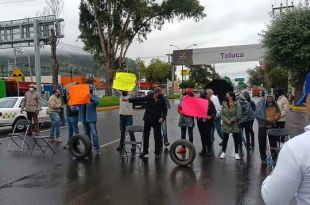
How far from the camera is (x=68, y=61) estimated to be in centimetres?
8388

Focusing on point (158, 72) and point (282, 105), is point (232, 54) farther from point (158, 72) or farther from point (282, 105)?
point (158, 72)

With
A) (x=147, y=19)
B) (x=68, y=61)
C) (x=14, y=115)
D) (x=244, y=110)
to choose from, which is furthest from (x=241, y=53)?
(x=68, y=61)

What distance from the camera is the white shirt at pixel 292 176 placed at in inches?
76.5

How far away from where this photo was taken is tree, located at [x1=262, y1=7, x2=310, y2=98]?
28.3m

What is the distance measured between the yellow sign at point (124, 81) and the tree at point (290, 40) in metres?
20.3

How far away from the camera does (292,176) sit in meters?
1.95

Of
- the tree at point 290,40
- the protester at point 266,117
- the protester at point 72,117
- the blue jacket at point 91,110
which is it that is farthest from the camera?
the tree at point 290,40

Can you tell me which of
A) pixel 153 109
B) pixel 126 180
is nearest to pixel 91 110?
pixel 153 109

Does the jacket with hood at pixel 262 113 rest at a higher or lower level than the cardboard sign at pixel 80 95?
lower

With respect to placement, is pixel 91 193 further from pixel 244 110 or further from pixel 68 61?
pixel 68 61

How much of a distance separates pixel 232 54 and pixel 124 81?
33.9 metres

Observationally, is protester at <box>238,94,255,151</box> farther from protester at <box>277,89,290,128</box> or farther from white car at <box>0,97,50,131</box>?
white car at <box>0,97,50,131</box>

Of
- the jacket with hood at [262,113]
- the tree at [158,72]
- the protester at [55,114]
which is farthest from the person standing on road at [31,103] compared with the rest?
the tree at [158,72]

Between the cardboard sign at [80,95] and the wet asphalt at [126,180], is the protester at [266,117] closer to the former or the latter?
the wet asphalt at [126,180]
